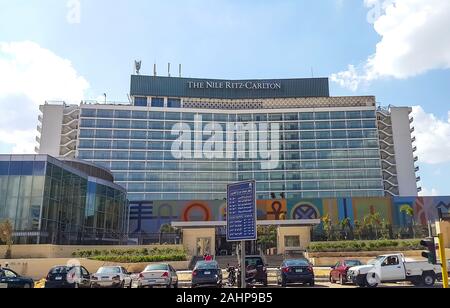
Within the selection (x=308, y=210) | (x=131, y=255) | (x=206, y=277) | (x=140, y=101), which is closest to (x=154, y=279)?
(x=206, y=277)

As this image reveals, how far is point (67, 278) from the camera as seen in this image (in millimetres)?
19781

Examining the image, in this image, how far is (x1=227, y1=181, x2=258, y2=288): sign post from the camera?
11.0m

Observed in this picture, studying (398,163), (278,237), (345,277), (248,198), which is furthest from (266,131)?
(248,198)

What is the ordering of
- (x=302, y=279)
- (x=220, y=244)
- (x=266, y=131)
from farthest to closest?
(x=266, y=131) → (x=220, y=244) → (x=302, y=279)

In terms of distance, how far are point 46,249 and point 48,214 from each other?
5.33 m

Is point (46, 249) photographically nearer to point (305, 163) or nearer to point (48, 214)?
point (48, 214)

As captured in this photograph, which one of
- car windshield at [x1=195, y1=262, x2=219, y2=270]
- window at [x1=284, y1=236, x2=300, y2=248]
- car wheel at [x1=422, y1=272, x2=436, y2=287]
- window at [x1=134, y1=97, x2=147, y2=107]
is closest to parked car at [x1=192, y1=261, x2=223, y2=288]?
car windshield at [x1=195, y1=262, x2=219, y2=270]

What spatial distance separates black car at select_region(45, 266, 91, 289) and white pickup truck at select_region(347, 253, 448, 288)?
1320 centimetres

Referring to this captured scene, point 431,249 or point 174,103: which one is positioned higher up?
point 174,103

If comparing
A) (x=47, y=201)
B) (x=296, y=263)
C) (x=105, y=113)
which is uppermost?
(x=105, y=113)

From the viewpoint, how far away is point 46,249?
4053 cm

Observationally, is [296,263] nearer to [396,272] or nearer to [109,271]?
[396,272]

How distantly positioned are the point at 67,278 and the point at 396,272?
15875 mm

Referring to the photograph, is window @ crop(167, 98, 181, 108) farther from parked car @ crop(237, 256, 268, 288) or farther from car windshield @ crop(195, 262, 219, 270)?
car windshield @ crop(195, 262, 219, 270)
